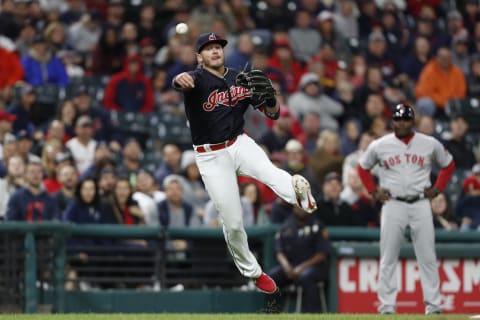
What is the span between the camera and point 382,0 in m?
21.8

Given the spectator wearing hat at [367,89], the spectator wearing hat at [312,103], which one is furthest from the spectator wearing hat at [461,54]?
the spectator wearing hat at [312,103]

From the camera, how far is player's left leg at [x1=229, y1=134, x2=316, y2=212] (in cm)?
1002

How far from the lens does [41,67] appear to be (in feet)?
57.1

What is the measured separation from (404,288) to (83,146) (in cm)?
439

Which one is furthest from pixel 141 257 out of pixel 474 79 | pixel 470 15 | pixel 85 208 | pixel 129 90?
pixel 470 15

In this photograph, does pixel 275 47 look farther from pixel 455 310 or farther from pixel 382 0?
pixel 455 310

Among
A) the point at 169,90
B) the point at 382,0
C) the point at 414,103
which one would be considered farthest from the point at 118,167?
the point at 382,0

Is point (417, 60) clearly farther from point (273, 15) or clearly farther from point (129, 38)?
point (129, 38)

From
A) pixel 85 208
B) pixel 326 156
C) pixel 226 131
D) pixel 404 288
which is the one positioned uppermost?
pixel 226 131

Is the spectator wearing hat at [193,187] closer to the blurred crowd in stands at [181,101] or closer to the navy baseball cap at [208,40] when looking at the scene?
the blurred crowd in stands at [181,101]

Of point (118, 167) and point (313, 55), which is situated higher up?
point (313, 55)

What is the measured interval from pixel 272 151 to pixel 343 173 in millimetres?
957

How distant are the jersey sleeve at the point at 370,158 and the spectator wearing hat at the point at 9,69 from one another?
19.6ft

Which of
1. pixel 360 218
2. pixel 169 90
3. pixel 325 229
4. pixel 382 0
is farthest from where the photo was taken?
pixel 382 0
